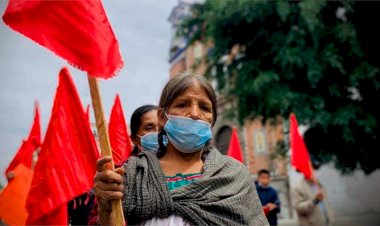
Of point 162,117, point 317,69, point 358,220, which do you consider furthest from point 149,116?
point 358,220

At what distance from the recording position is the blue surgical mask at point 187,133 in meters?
1.73

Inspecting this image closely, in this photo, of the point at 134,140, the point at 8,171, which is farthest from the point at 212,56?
the point at 134,140

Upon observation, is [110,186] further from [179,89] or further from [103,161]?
[179,89]

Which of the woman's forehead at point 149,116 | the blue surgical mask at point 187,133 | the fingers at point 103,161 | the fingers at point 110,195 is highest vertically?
the woman's forehead at point 149,116

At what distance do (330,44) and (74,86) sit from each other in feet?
25.4

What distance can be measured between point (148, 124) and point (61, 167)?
72 cm

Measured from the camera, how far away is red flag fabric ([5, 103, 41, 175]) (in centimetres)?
469

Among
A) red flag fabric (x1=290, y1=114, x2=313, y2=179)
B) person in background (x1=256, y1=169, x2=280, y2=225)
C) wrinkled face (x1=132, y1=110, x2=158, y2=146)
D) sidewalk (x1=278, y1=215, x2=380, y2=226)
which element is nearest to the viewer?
wrinkled face (x1=132, y1=110, x2=158, y2=146)

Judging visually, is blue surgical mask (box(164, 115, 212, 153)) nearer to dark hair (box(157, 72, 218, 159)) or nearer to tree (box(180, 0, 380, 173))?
dark hair (box(157, 72, 218, 159))

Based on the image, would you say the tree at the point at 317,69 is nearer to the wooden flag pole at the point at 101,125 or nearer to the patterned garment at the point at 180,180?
the patterned garment at the point at 180,180

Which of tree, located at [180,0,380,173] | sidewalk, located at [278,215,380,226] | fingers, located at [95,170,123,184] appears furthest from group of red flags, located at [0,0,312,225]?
sidewalk, located at [278,215,380,226]

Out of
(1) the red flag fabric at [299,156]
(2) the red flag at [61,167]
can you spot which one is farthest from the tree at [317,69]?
(2) the red flag at [61,167]

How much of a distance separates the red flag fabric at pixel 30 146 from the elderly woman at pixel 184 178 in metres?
3.27

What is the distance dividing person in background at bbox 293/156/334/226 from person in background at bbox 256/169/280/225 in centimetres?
36
